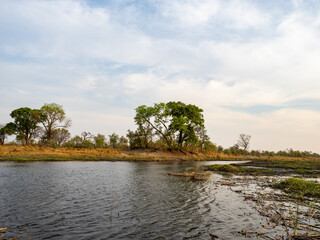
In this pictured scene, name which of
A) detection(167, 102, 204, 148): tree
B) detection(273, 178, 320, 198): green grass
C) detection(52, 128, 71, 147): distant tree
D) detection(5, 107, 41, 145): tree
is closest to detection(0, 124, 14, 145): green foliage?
detection(5, 107, 41, 145): tree

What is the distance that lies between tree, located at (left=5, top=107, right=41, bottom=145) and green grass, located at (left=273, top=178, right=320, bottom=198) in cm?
8283

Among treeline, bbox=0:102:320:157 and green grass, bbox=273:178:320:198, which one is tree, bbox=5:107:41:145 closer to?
treeline, bbox=0:102:320:157

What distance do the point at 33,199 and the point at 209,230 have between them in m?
12.3

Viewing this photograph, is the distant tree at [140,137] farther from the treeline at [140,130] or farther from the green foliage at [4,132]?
the green foliage at [4,132]

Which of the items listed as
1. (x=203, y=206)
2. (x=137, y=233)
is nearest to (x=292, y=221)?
(x=203, y=206)

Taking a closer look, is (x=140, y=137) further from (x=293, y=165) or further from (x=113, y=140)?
(x=293, y=165)

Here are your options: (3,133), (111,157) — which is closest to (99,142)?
(111,157)

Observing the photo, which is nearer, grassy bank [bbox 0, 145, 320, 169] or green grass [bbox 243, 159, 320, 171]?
grassy bank [bbox 0, 145, 320, 169]

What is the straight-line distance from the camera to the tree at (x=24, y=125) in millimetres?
81750

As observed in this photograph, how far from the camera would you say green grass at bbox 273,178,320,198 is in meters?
18.3

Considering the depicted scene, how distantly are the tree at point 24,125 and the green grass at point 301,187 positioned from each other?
272ft

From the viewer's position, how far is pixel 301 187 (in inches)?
784

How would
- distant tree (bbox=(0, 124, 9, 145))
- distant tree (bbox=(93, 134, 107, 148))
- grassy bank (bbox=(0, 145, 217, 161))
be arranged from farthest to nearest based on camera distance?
distant tree (bbox=(0, 124, 9, 145)), distant tree (bbox=(93, 134, 107, 148)), grassy bank (bbox=(0, 145, 217, 161))

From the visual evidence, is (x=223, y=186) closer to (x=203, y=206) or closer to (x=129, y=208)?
(x=203, y=206)
